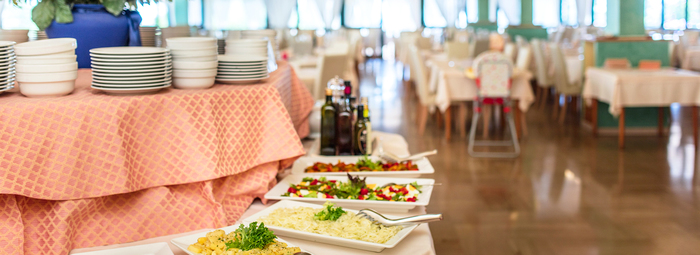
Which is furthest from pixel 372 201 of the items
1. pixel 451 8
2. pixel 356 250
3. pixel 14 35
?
pixel 451 8

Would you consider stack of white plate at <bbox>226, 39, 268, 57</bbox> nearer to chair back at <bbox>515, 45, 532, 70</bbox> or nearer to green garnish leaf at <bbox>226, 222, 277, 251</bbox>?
green garnish leaf at <bbox>226, 222, 277, 251</bbox>

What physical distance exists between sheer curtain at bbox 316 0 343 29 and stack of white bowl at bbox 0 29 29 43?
43.4ft

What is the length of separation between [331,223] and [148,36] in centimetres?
115

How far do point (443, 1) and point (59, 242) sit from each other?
14.3 metres

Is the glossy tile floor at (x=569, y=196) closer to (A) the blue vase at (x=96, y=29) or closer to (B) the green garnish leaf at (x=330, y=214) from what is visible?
(B) the green garnish leaf at (x=330, y=214)

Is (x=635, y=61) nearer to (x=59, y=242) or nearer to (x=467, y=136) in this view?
(x=467, y=136)

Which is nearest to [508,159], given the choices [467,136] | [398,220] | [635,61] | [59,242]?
[467,136]

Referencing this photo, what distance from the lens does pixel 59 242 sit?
116cm

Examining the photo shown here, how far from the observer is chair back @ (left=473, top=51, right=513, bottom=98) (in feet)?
15.9

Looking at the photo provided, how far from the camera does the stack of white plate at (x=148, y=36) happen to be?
1952 mm

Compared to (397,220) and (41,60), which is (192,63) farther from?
(397,220)

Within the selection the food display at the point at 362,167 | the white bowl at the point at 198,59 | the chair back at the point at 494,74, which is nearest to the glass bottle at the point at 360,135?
the food display at the point at 362,167

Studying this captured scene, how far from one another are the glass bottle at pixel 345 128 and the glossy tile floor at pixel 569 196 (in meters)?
0.98

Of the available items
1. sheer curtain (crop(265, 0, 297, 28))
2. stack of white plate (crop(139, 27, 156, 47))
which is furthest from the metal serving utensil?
sheer curtain (crop(265, 0, 297, 28))
